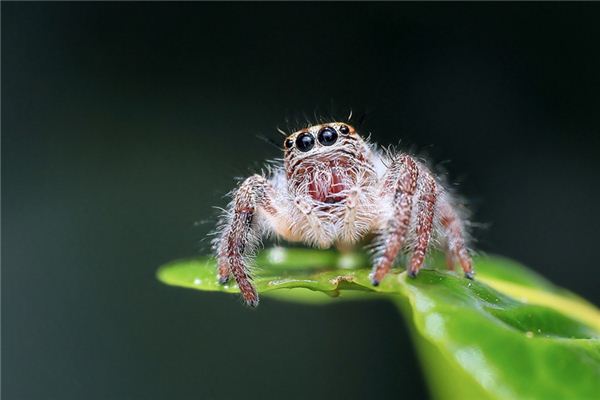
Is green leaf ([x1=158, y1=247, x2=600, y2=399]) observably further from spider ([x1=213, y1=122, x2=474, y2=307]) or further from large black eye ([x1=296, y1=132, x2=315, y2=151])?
large black eye ([x1=296, y1=132, x2=315, y2=151])

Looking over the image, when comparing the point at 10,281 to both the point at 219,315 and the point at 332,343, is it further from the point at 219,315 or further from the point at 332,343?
the point at 332,343

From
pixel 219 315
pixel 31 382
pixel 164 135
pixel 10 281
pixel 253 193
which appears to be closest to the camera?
pixel 253 193

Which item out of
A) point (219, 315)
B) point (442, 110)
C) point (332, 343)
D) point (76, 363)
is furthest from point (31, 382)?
point (442, 110)

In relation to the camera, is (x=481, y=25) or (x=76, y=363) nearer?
(x=76, y=363)

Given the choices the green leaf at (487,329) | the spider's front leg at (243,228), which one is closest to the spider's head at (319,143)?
the spider's front leg at (243,228)

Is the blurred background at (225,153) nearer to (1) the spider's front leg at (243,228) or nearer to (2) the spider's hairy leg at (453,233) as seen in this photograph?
(1) the spider's front leg at (243,228)

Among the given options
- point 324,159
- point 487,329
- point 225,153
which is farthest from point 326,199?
point 225,153
